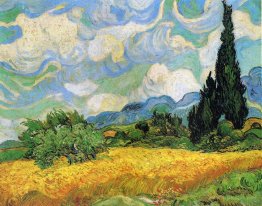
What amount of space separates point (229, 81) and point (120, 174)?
221 cm

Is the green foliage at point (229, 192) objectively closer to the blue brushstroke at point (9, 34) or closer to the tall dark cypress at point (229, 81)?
the tall dark cypress at point (229, 81)

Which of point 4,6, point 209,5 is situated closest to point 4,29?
point 4,6

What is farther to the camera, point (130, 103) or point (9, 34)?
point (130, 103)

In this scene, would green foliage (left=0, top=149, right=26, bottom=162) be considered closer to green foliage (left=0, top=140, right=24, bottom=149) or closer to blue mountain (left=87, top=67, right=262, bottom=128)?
green foliage (left=0, top=140, right=24, bottom=149)

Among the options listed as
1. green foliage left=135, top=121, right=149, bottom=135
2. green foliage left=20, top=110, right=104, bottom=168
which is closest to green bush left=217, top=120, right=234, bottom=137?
green foliage left=135, top=121, right=149, bottom=135

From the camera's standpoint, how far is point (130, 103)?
768 cm

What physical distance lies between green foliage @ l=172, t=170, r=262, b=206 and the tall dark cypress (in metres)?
0.83

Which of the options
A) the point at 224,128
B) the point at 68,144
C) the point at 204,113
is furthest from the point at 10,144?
the point at 224,128

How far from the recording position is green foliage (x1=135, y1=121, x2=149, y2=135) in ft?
25.2

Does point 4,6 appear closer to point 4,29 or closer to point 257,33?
point 4,29

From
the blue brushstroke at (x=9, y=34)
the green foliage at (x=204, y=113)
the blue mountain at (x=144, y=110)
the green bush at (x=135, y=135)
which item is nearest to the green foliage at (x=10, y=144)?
the blue mountain at (x=144, y=110)

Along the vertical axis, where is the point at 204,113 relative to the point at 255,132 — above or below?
above

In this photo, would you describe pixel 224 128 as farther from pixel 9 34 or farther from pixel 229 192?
pixel 9 34

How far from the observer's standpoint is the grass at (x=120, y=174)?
7.37 meters
